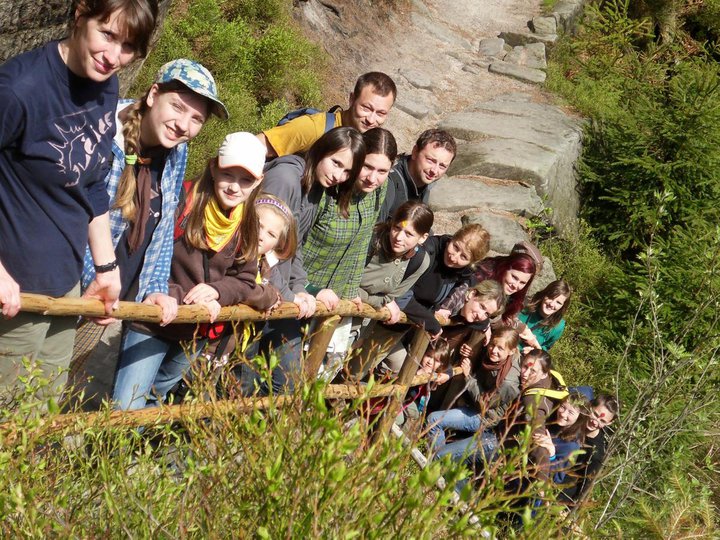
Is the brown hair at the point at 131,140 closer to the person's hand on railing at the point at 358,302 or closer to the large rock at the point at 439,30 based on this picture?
the person's hand on railing at the point at 358,302

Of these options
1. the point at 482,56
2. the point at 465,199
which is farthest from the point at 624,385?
the point at 482,56

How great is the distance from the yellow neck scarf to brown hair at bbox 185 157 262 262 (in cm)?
2

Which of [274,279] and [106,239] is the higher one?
[106,239]

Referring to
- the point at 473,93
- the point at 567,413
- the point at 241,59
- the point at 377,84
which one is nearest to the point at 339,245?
the point at 377,84

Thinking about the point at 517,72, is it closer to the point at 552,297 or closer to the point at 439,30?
the point at 439,30

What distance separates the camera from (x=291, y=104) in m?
8.32

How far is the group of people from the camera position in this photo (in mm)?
2334

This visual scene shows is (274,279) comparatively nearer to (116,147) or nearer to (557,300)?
(116,147)

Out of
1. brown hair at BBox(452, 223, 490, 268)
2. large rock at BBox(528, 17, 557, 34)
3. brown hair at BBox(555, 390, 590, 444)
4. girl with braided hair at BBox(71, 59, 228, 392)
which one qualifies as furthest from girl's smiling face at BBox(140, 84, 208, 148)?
large rock at BBox(528, 17, 557, 34)

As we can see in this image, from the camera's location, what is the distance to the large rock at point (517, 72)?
12.7 meters

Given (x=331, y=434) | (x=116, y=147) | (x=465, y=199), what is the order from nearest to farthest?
→ (x=331, y=434)
(x=116, y=147)
(x=465, y=199)

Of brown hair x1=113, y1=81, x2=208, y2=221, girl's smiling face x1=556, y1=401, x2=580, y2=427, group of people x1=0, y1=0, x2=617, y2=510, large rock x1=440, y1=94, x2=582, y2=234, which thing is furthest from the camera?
large rock x1=440, y1=94, x2=582, y2=234

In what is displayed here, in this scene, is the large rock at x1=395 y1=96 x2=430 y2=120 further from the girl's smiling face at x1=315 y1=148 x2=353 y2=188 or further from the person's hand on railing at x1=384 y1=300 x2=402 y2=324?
the girl's smiling face at x1=315 y1=148 x2=353 y2=188

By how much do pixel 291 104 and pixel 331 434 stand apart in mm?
7188
